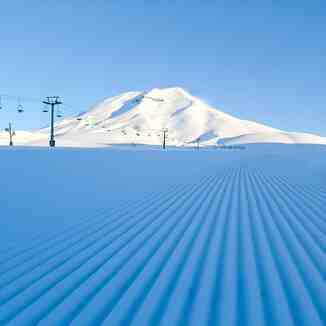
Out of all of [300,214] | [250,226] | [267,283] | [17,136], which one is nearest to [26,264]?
[267,283]

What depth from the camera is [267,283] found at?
3570 mm

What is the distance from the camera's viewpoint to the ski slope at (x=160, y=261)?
300 cm

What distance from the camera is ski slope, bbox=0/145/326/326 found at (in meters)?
3.00

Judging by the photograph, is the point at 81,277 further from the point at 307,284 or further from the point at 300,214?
the point at 300,214

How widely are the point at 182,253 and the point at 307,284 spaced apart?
1507 mm

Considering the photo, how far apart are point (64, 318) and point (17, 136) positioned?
89213 mm

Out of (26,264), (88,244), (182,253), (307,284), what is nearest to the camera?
(307,284)

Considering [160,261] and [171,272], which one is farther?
[160,261]

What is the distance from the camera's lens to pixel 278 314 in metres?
2.97

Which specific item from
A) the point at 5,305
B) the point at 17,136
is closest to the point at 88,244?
the point at 5,305

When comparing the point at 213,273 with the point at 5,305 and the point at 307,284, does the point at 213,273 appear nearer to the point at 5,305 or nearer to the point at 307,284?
the point at 307,284

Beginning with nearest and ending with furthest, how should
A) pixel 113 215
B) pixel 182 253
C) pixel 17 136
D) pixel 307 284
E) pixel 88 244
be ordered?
pixel 307 284 < pixel 182 253 < pixel 88 244 < pixel 113 215 < pixel 17 136

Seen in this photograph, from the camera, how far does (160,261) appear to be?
416cm

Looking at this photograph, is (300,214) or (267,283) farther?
(300,214)
